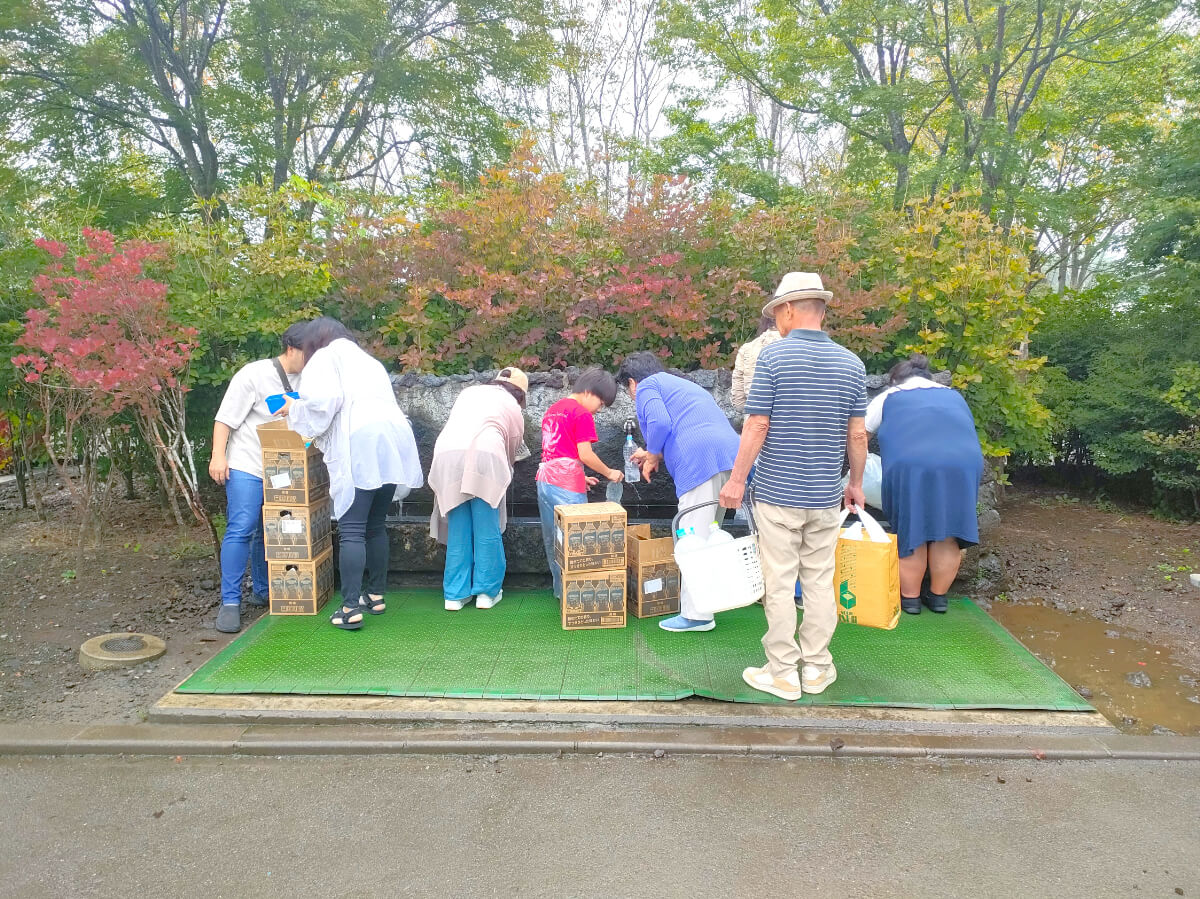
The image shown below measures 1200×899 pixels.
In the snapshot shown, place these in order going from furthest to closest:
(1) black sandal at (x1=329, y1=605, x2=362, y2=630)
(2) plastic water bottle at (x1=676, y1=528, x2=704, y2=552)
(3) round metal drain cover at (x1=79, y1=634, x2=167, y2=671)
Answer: (1) black sandal at (x1=329, y1=605, x2=362, y2=630) → (3) round metal drain cover at (x1=79, y1=634, x2=167, y2=671) → (2) plastic water bottle at (x1=676, y1=528, x2=704, y2=552)

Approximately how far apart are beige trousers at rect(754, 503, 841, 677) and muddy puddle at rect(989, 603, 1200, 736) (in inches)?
54.5

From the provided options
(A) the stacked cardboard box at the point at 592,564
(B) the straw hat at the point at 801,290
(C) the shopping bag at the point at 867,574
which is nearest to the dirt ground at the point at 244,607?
(C) the shopping bag at the point at 867,574

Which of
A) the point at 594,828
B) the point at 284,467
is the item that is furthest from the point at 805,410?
the point at 284,467

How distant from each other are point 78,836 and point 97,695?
1231 millimetres

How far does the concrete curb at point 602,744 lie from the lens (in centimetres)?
326

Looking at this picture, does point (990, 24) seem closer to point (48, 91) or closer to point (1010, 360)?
point (1010, 360)

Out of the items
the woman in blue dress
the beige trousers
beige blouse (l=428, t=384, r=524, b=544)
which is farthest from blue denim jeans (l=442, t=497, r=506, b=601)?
the woman in blue dress

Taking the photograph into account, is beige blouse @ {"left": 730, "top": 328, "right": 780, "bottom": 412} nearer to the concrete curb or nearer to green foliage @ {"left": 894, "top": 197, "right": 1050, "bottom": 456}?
green foliage @ {"left": 894, "top": 197, "right": 1050, "bottom": 456}

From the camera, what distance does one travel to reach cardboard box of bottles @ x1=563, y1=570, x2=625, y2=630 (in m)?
4.45

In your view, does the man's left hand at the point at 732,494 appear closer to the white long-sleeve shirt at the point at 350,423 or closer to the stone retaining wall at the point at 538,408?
the white long-sleeve shirt at the point at 350,423

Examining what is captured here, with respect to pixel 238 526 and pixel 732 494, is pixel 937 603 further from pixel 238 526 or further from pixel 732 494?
pixel 238 526

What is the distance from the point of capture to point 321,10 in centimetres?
1220

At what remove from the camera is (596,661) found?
4.07 metres

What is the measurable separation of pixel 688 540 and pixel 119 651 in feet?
10.3
